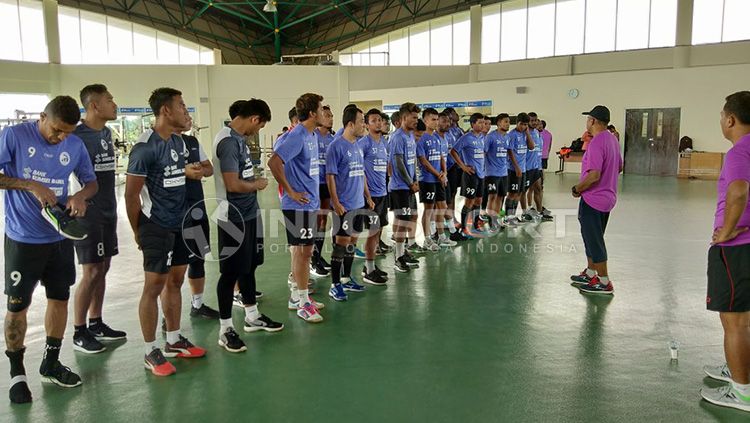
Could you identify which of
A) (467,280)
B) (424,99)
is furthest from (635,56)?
(467,280)

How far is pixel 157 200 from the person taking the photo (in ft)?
10.6

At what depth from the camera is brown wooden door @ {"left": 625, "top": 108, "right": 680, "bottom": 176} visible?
17422 millimetres

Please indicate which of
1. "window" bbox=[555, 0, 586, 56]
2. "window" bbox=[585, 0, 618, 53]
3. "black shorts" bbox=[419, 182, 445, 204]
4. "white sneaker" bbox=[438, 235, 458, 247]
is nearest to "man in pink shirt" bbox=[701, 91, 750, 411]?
"black shorts" bbox=[419, 182, 445, 204]

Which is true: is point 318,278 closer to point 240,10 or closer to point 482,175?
point 482,175

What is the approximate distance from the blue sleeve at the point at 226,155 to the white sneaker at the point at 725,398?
10.4 ft

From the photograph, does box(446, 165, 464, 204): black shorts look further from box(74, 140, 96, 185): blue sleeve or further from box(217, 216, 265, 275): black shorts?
box(74, 140, 96, 185): blue sleeve

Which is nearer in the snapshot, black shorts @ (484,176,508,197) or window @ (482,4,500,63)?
black shorts @ (484,176,508,197)

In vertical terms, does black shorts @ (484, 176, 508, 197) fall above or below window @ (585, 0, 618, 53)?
below

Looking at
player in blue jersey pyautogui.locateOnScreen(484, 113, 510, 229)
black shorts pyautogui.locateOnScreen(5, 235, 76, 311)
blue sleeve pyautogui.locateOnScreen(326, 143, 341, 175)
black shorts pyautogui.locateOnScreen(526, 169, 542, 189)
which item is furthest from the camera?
black shorts pyautogui.locateOnScreen(526, 169, 542, 189)

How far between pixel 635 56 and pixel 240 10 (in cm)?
1899

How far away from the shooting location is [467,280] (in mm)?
5465

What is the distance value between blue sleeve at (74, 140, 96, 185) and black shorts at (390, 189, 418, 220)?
11.2 ft

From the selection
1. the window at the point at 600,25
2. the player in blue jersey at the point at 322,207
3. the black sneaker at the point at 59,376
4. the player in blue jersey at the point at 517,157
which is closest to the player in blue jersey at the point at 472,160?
the player in blue jersey at the point at 517,157

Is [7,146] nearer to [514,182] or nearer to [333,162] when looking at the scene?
[333,162]
